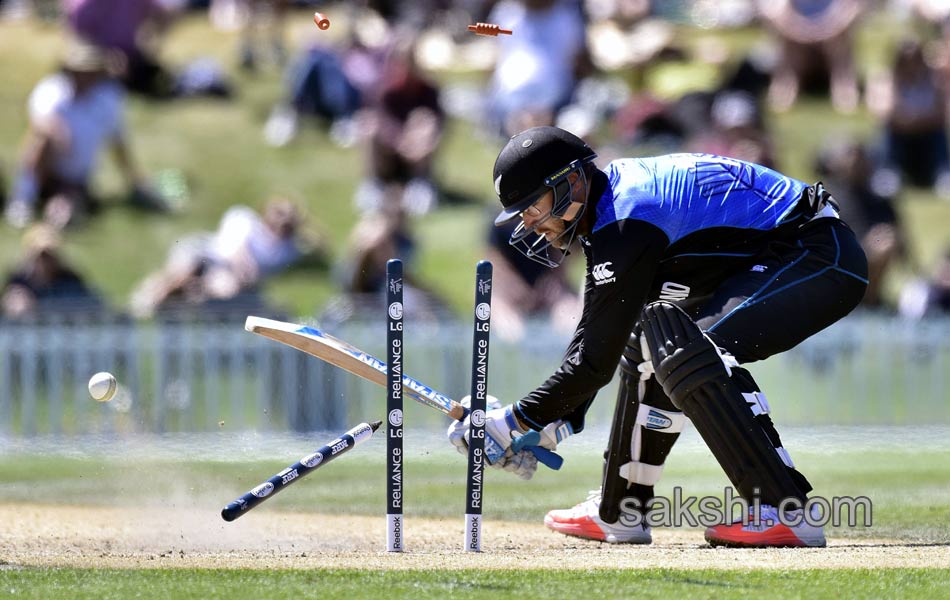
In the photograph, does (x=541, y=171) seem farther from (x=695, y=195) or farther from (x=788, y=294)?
(x=788, y=294)

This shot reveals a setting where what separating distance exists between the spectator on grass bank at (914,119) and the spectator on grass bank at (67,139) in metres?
8.91

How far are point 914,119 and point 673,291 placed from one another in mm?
11447

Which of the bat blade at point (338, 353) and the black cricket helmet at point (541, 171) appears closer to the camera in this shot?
the black cricket helmet at point (541, 171)

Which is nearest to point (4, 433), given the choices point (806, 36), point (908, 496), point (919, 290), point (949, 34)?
point (908, 496)

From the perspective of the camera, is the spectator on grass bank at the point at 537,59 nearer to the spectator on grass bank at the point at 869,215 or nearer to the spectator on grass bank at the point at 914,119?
the spectator on grass bank at the point at 869,215

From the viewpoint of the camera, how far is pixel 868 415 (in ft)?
46.5

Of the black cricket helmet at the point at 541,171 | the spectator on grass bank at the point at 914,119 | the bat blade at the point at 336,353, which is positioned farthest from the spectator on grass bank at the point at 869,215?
the black cricket helmet at the point at 541,171

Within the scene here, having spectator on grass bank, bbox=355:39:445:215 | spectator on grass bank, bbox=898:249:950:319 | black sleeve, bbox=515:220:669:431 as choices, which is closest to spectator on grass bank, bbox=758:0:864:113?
spectator on grass bank, bbox=898:249:950:319

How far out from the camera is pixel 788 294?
690 cm

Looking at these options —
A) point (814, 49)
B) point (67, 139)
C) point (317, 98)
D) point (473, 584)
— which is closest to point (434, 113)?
point (317, 98)

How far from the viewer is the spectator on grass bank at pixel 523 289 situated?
46.2 ft

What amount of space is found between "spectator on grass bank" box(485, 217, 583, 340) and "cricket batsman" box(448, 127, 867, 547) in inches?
266

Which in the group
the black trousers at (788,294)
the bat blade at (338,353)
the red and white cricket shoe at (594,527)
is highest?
the black trousers at (788,294)

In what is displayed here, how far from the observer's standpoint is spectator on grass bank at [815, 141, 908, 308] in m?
14.9
